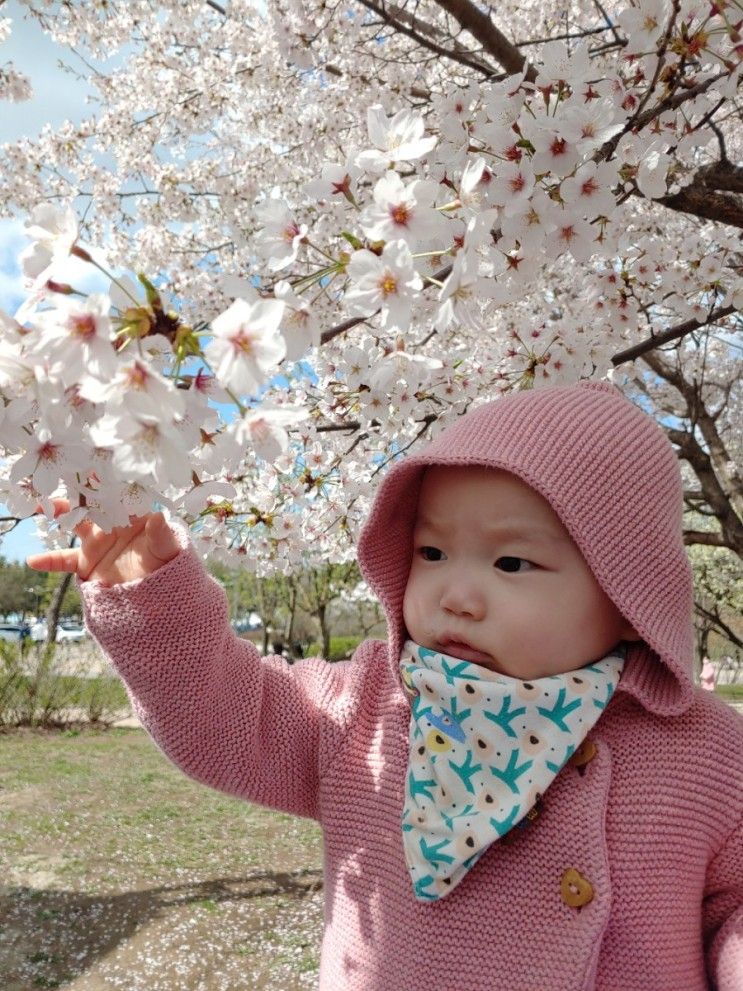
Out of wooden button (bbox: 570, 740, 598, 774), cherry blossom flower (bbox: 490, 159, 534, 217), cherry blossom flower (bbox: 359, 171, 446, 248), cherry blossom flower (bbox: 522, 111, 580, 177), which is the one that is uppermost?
cherry blossom flower (bbox: 522, 111, 580, 177)

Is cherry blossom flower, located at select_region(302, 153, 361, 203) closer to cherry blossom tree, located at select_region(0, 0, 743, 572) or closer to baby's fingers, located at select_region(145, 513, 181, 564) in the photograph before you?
cherry blossom tree, located at select_region(0, 0, 743, 572)

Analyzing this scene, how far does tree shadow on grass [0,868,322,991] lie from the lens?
3461 mm

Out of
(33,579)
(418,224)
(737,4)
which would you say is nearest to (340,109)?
(737,4)

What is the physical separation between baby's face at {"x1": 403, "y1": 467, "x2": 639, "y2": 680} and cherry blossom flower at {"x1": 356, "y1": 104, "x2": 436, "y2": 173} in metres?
0.46

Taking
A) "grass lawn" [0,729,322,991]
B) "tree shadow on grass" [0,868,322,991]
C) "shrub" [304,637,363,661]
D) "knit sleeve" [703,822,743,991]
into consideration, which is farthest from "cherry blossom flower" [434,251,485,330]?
"shrub" [304,637,363,661]

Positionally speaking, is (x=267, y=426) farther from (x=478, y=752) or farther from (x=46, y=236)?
(x=478, y=752)

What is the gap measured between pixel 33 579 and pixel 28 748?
3591 centimetres

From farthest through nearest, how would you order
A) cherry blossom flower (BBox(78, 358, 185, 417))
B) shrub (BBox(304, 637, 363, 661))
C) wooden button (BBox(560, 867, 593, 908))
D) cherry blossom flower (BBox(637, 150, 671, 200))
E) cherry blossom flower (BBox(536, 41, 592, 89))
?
1. shrub (BBox(304, 637, 363, 661))
2. cherry blossom flower (BBox(637, 150, 671, 200))
3. cherry blossom flower (BBox(536, 41, 592, 89))
4. wooden button (BBox(560, 867, 593, 908))
5. cherry blossom flower (BBox(78, 358, 185, 417))

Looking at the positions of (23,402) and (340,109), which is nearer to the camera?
(23,402)

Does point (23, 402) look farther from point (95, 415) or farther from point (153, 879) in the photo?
point (153, 879)

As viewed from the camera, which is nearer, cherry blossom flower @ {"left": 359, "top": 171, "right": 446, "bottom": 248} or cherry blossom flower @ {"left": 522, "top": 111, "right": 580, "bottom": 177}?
cherry blossom flower @ {"left": 359, "top": 171, "right": 446, "bottom": 248}

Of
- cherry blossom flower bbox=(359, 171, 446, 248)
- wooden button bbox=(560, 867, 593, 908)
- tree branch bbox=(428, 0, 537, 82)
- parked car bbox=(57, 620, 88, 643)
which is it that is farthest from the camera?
parked car bbox=(57, 620, 88, 643)

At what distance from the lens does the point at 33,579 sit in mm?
41125

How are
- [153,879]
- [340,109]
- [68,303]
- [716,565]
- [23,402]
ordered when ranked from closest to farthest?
1. [68,303]
2. [23,402]
3. [153,879]
4. [340,109]
5. [716,565]
